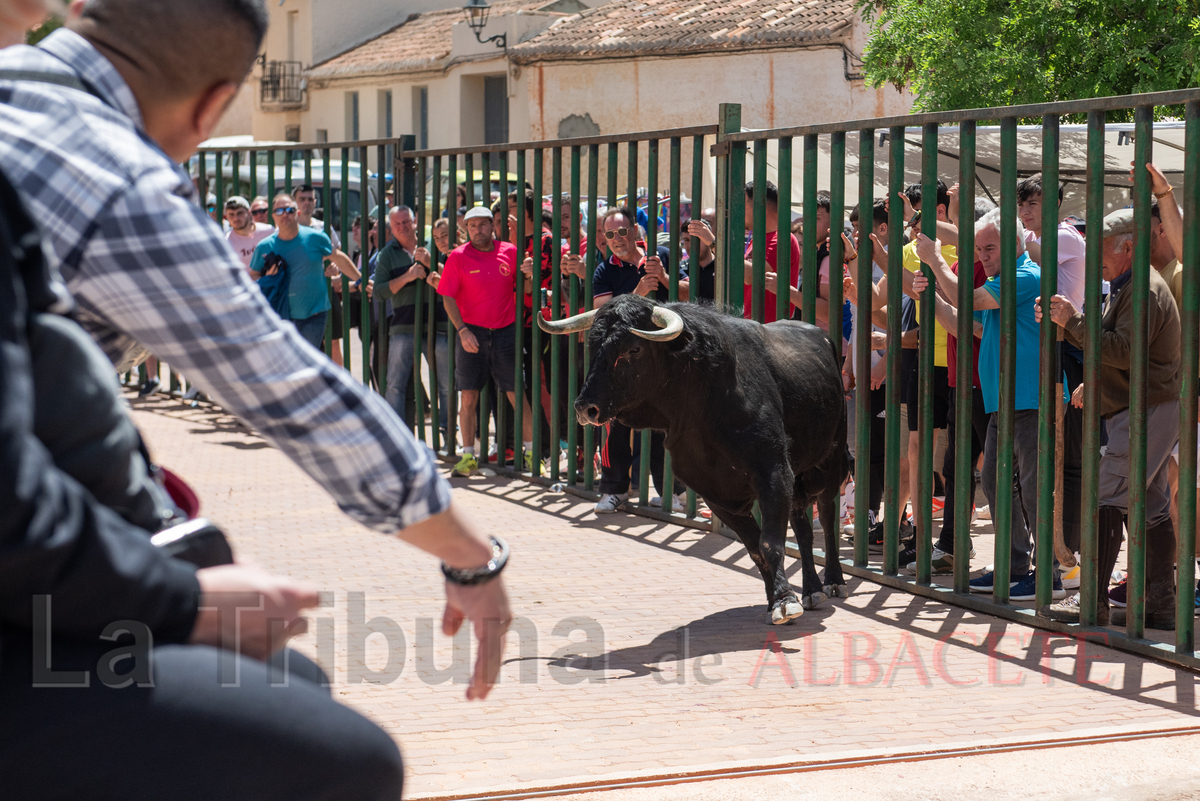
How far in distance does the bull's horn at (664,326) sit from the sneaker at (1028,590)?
88.1 inches

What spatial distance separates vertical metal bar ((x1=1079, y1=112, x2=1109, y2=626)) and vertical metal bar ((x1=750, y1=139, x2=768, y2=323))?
7.70 feet

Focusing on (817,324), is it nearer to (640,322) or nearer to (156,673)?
(640,322)

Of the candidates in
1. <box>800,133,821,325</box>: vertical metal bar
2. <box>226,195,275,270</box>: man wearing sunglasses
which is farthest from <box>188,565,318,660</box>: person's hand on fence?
<box>226,195,275,270</box>: man wearing sunglasses

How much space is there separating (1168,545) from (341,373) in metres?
5.53

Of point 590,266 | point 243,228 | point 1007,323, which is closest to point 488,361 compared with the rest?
point 590,266

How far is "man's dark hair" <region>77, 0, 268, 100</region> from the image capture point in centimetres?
180

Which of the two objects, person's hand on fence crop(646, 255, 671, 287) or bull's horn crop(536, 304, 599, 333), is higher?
person's hand on fence crop(646, 255, 671, 287)

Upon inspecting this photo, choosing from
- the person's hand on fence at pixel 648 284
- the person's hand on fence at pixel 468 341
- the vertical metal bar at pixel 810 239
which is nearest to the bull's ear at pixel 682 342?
the vertical metal bar at pixel 810 239

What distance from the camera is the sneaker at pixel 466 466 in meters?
11.2

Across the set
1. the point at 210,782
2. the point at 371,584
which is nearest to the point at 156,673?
the point at 210,782

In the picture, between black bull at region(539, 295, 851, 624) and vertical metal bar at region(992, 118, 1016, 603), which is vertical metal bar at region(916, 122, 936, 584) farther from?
black bull at region(539, 295, 851, 624)

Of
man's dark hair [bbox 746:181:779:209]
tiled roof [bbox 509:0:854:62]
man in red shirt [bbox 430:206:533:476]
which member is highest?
tiled roof [bbox 509:0:854:62]

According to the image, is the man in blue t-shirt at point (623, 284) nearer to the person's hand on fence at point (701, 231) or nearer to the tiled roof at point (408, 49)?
the person's hand on fence at point (701, 231)

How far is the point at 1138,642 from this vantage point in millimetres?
6094
